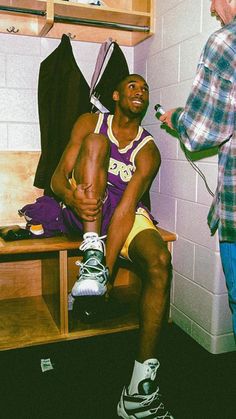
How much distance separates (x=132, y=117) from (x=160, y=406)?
1.43 meters

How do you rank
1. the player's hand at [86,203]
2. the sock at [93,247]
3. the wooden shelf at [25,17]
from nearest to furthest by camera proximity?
the sock at [93,247] < the player's hand at [86,203] < the wooden shelf at [25,17]

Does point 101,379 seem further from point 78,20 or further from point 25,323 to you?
point 78,20

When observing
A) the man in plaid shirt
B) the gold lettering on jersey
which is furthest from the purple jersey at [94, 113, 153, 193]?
the man in plaid shirt

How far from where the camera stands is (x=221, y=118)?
114 centimetres

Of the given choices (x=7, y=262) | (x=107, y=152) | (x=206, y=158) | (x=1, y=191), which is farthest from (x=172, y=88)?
(x=7, y=262)

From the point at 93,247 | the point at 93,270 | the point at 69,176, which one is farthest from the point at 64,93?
the point at 93,270

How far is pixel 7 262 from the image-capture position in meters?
2.53

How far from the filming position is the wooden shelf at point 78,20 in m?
2.22

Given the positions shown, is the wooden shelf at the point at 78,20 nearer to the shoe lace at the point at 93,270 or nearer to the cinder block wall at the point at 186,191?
the cinder block wall at the point at 186,191

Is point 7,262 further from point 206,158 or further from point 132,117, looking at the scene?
point 206,158

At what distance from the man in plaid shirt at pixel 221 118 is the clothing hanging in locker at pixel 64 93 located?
45.3 inches

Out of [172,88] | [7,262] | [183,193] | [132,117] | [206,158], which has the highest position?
[172,88]

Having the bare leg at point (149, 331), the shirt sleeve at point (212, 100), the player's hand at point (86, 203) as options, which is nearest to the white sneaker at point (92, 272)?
the player's hand at point (86, 203)

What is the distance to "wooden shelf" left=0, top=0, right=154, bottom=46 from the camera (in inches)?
87.3
